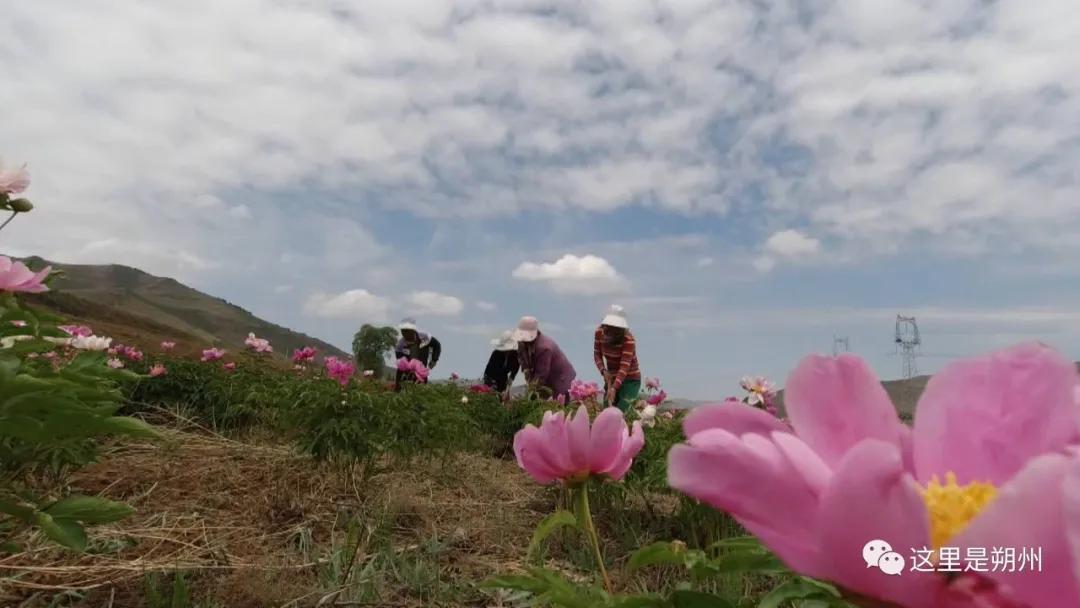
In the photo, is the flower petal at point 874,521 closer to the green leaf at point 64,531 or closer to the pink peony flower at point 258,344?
the green leaf at point 64,531

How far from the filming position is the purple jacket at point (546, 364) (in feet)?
21.9

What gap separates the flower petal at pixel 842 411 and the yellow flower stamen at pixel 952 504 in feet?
0.14

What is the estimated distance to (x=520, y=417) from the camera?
6367 millimetres

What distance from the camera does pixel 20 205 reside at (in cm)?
202

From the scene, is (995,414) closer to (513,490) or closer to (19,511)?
(19,511)

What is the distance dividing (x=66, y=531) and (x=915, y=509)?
168cm

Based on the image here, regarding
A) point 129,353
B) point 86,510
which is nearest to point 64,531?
point 86,510

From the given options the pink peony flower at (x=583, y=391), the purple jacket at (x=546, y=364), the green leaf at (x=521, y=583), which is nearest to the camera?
the green leaf at (x=521, y=583)

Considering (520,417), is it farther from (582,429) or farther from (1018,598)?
(1018,598)

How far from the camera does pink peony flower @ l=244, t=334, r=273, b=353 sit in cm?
566

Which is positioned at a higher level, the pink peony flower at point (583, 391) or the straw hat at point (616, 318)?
the straw hat at point (616, 318)

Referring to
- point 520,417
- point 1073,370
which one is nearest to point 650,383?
point 520,417

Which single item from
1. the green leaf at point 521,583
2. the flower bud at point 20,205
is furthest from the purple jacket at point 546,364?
the green leaf at point 521,583

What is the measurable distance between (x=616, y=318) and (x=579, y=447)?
5.40m
